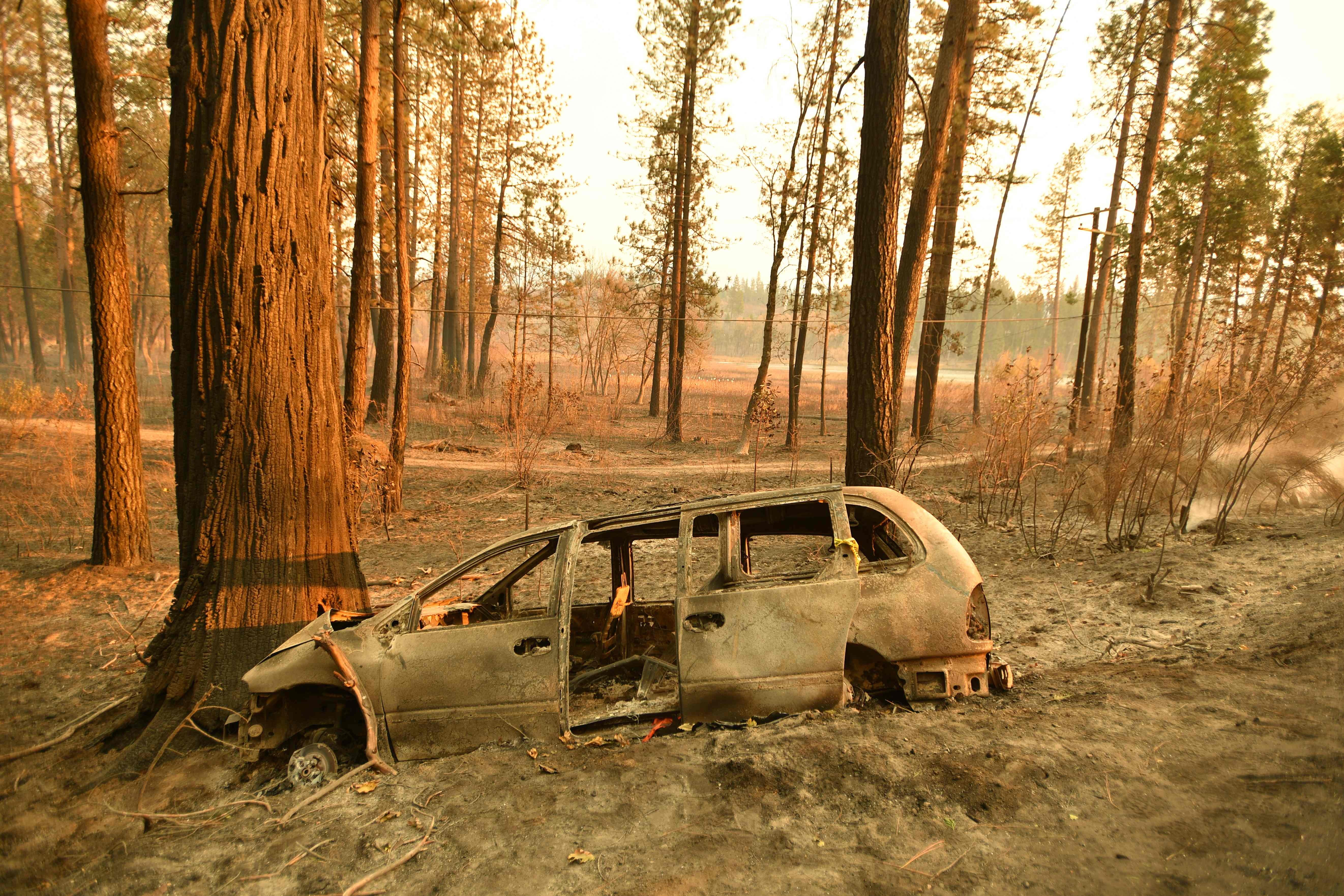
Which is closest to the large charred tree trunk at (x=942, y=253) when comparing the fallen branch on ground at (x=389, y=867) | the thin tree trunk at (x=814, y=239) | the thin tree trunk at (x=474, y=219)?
the thin tree trunk at (x=814, y=239)

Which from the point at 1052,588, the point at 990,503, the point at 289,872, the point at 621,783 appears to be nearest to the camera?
the point at 289,872

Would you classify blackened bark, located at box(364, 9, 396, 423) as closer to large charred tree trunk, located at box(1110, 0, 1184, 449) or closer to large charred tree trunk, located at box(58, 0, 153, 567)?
large charred tree trunk, located at box(58, 0, 153, 567)

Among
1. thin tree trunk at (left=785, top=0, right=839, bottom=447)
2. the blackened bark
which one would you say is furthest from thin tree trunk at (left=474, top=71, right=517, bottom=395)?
thin tree trunk at (left=785, top=0, right=839, bottom=447)

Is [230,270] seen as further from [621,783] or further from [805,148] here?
[805,148]

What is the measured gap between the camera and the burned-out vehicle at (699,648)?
4125mm

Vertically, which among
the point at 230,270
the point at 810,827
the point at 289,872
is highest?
the point at 230,270

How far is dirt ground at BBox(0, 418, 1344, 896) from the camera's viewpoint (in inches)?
120

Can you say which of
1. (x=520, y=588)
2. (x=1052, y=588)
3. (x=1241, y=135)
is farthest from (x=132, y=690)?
(x=1241, y=135)

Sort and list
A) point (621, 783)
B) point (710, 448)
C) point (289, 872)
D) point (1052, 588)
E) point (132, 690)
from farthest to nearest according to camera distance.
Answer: point (710, 448)
point (1052, 588)
point (132, 690)
point (621, 783)
point (289, 872)

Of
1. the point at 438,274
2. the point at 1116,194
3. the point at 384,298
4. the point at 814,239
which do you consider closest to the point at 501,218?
the point at 438,274

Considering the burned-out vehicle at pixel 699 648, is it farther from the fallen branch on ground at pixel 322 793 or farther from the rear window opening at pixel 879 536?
the fallen branch on ground at pixel 322 793

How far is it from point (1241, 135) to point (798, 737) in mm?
26353

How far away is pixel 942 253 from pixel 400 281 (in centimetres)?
1454

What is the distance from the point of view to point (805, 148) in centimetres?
2116
